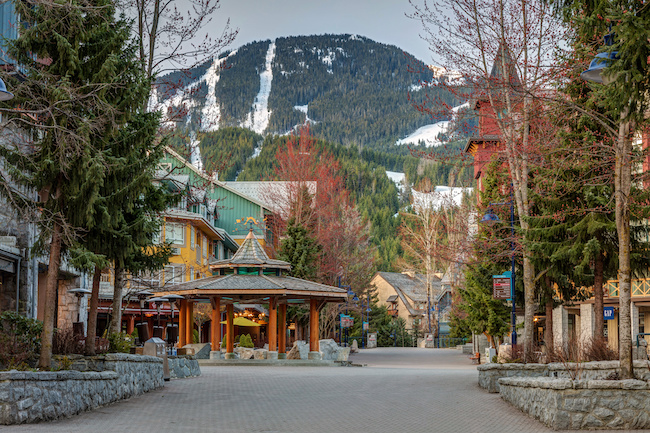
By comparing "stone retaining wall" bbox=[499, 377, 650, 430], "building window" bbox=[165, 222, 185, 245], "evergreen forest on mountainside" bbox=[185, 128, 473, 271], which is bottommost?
"stone retaining wall" bbox=[499, 377, 650, 430]

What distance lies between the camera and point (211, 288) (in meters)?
31.9

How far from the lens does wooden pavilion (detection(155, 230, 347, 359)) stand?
32069mm

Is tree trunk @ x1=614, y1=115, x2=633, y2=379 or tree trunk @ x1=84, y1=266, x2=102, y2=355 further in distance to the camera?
tree trunk @ x1=84, y1=266, x2=102, y2=355

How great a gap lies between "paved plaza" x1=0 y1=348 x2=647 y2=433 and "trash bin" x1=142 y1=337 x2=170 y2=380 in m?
0.66

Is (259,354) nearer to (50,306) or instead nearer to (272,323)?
(272,323)

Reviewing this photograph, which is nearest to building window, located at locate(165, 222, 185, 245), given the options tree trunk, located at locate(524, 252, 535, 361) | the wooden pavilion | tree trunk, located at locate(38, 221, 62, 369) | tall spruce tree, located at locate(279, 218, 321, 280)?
tall spruce tree, located at locate(279, 218, 321, 280)

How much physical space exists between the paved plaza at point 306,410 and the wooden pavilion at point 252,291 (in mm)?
10640

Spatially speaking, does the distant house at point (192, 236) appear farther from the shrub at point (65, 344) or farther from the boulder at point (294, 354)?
the shrub at point (65, 344)

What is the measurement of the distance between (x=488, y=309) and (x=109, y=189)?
78.1 ft

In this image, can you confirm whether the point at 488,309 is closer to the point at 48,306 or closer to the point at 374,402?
the point at 374,402

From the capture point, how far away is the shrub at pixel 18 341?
1328 cm

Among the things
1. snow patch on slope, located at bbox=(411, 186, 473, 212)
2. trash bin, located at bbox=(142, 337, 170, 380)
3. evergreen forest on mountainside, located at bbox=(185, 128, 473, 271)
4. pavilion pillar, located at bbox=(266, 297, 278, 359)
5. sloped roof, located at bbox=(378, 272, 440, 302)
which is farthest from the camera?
evergreen forest on mountainside, located at bbox=(185, 128, 473, 271)

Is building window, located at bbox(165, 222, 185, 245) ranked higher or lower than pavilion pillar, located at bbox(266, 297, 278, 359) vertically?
higher

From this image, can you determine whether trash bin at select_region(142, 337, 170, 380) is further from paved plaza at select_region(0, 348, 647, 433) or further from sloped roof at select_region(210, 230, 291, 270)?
sloped roof at select_region(210, 230, 291, 270)
